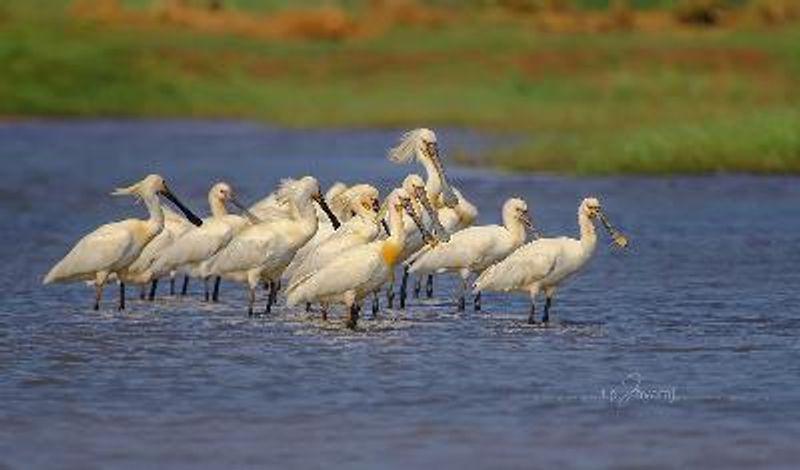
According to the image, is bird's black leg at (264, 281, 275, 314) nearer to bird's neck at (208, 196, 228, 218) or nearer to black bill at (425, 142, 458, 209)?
bird's neck at (208, 196, 228, 218)

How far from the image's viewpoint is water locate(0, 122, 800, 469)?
12.5 metres

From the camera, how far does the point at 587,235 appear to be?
18.7m

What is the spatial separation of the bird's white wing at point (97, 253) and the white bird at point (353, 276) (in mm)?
1897

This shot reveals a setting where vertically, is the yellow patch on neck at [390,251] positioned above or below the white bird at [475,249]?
below

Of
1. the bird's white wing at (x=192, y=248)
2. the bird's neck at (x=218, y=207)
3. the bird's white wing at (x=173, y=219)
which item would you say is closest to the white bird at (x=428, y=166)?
the bird's white wing at (x=192, y=248)

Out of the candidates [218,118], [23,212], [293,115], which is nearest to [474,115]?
[293,115]

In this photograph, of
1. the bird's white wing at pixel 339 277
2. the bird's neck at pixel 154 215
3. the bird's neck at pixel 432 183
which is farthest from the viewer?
the bird's neck at pixel 432 183

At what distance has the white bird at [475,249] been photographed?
19578 mm

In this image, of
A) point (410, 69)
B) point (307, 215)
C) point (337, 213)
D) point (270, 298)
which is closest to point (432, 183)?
point (337, 213)

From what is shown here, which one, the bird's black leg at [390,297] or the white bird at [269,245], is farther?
the bird's black leg at [390,297]

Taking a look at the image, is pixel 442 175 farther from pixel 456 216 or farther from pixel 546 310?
pixel 546 310

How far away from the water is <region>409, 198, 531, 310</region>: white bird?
367mm

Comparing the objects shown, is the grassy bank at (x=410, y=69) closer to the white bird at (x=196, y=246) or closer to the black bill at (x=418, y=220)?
the white bird at (x=196, y=246)

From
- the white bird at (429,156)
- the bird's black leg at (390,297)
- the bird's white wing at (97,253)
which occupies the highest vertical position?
the white bird at (429,156)
